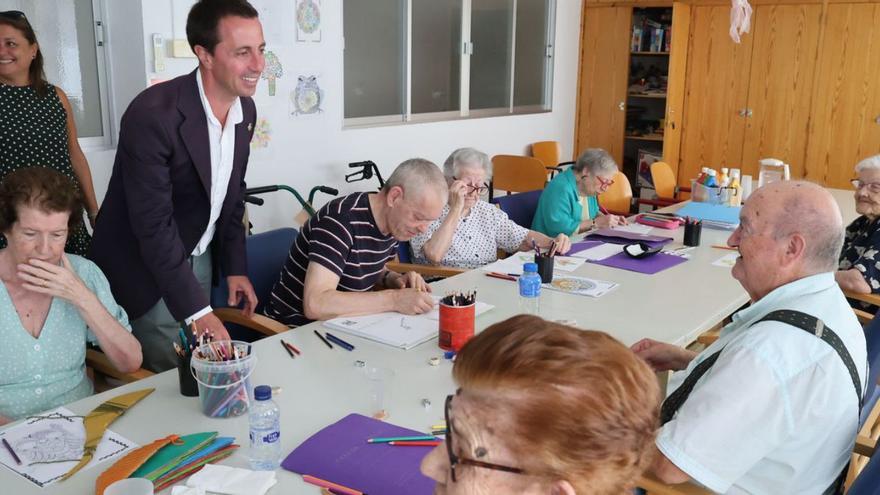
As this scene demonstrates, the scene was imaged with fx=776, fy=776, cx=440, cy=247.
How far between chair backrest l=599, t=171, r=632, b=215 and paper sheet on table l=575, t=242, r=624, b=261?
178 cm

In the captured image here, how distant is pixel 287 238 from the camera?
298 cm

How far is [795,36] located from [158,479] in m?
6.81

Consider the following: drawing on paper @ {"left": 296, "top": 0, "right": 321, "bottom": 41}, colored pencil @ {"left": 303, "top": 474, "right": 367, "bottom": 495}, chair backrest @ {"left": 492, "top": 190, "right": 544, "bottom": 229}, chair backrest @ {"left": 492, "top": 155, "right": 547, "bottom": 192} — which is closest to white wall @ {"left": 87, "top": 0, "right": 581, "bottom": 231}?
drawing on paper @ {"left": 296, "top": 0, "right": 321, "bottom": 41}

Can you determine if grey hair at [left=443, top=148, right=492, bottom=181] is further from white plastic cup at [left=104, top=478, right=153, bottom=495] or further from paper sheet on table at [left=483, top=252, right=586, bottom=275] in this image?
white plastic cup at [left=104, top=478, right=153, bottom=495]

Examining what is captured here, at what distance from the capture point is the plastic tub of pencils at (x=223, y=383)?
5.51 feet

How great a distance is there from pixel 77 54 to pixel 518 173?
10.5 ft

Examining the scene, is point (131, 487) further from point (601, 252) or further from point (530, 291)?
point (601, 252)

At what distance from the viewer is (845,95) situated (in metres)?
6.64

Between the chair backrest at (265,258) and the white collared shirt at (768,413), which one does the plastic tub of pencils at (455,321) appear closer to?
the white collared shirt at (768,413)

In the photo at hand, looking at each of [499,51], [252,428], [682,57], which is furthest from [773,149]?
[252,428]

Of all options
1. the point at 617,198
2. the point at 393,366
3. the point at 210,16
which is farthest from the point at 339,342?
the point at 617,198

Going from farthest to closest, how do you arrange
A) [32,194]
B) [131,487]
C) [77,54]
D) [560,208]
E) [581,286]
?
[560,208]
[77,54]
[581,286]
[32,194]
[131,487]

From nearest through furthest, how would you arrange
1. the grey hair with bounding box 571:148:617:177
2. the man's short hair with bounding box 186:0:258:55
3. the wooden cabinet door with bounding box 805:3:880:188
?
the man's short hair with bounding box 186:0:258:55 → the grey hair with bounding box 571:148:617:177 → the wooden cabinet door with bounding box 805:3:880:188

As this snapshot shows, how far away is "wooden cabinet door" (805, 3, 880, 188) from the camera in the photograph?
6473 mm
